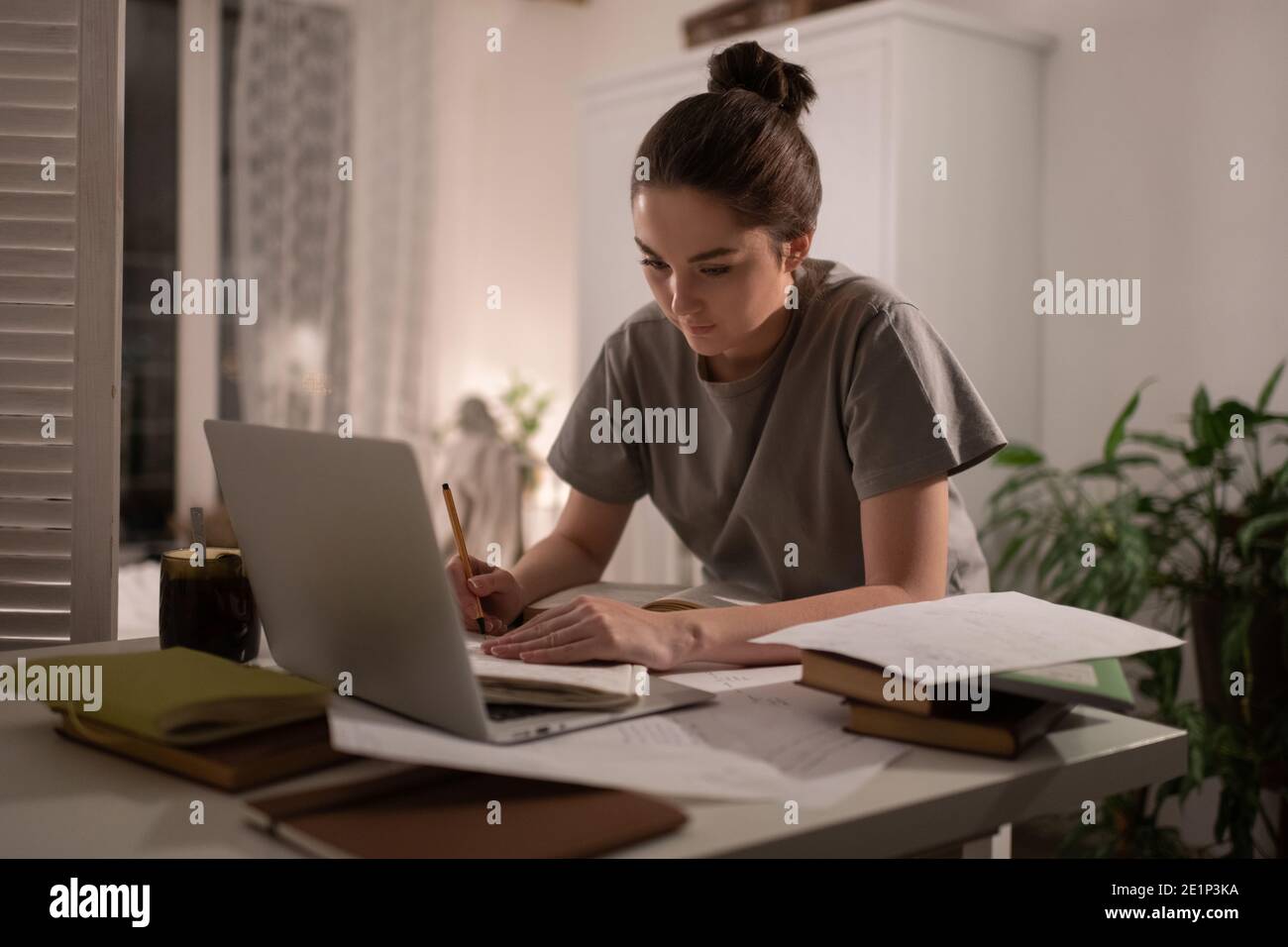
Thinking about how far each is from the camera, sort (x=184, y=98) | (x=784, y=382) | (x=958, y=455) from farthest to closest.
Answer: (x=184, y=98)
(x=784, y=382)
(x=958, y=455)

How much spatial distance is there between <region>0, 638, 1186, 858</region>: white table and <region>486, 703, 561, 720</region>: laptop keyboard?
0.09m

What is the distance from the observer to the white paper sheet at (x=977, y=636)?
836mm

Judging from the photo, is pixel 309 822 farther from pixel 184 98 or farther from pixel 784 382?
pixel 184 98

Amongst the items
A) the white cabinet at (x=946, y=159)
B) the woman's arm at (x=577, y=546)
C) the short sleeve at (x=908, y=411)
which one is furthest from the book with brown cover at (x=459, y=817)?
the white cabinet at (x=946, y=159)

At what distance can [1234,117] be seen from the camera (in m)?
2.55

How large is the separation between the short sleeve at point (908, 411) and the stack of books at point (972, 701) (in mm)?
429

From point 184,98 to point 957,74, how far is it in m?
2.74

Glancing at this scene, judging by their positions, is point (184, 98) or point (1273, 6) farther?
point (184, 98)

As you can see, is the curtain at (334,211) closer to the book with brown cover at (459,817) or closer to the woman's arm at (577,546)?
the woman's arm at (577,546)

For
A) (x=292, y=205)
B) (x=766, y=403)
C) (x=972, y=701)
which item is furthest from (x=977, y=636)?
(x=292, y=205)

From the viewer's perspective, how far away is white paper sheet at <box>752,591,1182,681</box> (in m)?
0.84

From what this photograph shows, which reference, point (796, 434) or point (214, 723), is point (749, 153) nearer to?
point (796, 434)
